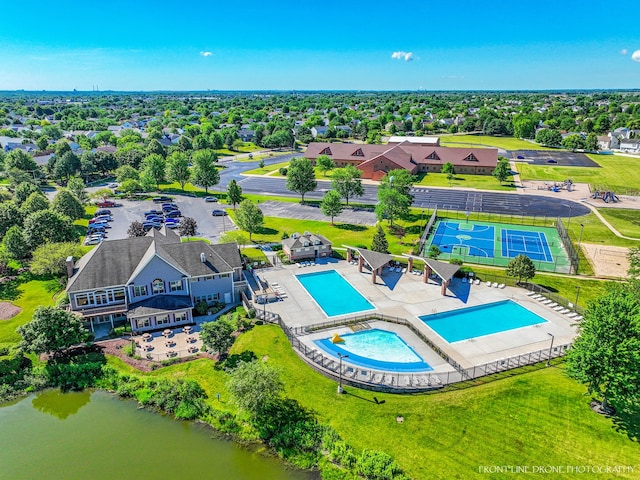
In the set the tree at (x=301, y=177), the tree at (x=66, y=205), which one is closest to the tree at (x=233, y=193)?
the tree at (x=301, y=177)

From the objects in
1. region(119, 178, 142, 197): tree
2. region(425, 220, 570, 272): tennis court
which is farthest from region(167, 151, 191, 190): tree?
region(425, 220, 570, 272): tennis court

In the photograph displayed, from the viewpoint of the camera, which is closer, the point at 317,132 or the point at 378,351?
the point at 378,351

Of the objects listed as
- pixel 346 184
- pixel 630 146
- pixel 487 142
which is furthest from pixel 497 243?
pixel 487 142

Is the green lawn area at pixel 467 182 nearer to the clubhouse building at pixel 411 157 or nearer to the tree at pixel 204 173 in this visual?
the clubhouse building at pixel 411 157

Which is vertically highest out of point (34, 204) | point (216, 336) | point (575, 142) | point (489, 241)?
point (575, 142)

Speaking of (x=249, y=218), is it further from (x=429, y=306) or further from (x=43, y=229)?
(x=429, y=306)

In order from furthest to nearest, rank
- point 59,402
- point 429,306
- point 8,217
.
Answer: point 8,217 → point 429,306 → point 59,402
